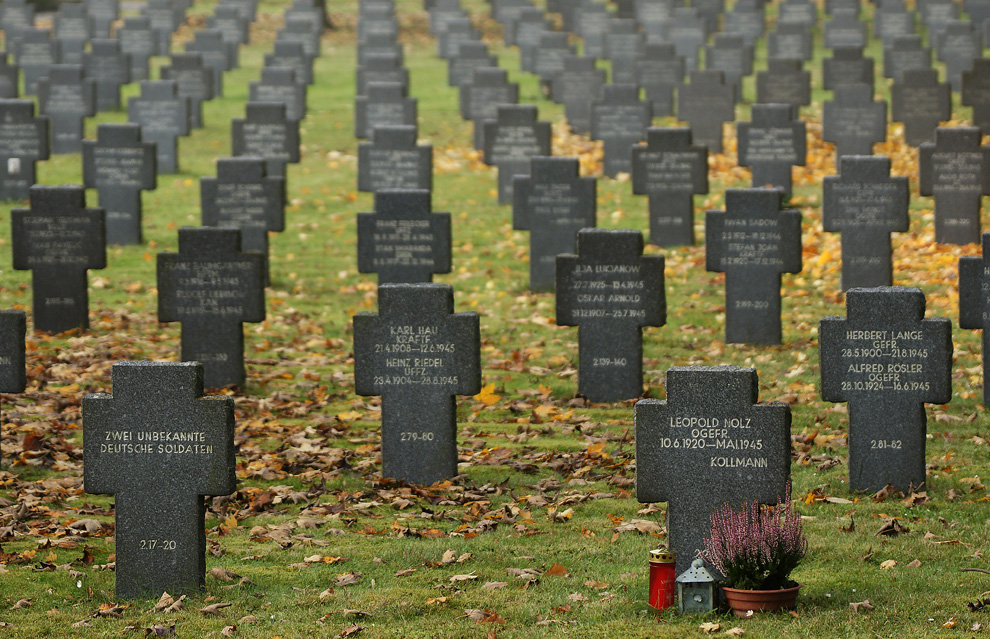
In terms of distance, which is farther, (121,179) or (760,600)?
(121,179)

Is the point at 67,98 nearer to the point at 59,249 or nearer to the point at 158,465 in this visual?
the point at 59,249

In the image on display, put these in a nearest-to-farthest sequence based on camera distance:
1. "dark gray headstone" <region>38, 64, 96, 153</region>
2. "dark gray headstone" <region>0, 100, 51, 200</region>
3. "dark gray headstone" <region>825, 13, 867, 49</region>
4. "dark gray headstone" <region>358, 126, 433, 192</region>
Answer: "dark gray headstone" <region>358, 126, 433, 192</region>, "dark gray headstone" <region>0, 100, 51, 200</region>, "dark gray headstone" <region>38, 64, 96, 153</region>, "dark gray headstone" <region>825, 13, 867, 49</region>

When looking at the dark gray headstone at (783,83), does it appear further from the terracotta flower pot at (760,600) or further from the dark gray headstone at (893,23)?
the terracotta flower pot at (760,600)

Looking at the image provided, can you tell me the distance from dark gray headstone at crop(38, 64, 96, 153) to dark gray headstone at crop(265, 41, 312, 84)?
6.66m

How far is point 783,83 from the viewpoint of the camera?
91.9 ft

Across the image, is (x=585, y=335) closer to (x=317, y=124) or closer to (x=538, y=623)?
(x=538, y=623)

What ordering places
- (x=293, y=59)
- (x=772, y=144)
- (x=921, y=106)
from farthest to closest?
(x=293, y=59) < (x=921, y=106) < (x=772, y=144)

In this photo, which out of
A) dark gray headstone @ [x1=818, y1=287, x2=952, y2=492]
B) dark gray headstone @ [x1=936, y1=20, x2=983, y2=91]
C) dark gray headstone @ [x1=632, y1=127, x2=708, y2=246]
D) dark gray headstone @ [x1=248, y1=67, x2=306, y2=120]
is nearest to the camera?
dark gray headstone @ [x1=818, y1=287, x2=952, y2=492]

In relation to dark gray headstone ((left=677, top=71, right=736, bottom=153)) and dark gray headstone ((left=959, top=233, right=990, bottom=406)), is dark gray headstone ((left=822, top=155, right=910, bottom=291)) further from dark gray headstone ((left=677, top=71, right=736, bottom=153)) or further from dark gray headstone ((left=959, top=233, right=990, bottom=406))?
dark gray headstone ((left=677, top=71, right=736, bottom=153))

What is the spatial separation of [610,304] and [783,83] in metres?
15.7

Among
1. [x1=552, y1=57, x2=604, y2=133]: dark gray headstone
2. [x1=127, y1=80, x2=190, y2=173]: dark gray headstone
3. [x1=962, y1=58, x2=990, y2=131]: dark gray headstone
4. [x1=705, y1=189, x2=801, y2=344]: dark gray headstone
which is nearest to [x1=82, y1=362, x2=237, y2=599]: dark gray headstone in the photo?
[x1=705, y1=189, x2=801, y2=344]: dark gray headstone

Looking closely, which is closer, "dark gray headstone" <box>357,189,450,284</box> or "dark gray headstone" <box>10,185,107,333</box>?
"dark gray headstone" <box>357,189,450,284</box>

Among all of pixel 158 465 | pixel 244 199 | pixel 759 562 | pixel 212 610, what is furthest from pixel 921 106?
pixel 212 610

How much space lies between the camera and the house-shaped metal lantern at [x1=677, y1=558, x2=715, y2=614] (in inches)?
305
